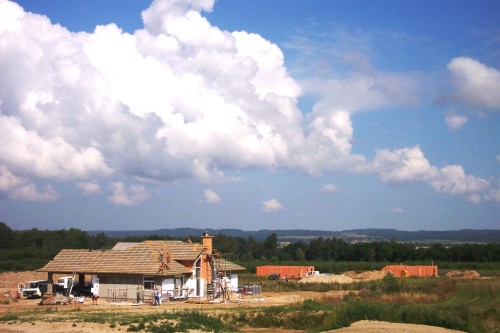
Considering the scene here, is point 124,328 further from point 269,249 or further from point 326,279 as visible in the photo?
point 269,249

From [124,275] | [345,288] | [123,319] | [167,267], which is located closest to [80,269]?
[124,275]

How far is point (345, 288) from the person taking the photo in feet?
205

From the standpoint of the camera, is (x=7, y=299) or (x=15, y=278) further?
(x=15, y=278)

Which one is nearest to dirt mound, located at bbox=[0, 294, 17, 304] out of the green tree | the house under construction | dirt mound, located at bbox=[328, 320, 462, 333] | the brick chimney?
the house under construction

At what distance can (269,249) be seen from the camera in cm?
14975

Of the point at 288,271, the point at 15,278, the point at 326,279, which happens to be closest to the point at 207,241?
the point at 326,279

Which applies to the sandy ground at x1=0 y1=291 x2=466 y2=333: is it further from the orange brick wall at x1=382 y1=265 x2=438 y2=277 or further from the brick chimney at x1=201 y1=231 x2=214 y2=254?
the orange brick wall at x1=382 y1=265 x2=438 y2=277

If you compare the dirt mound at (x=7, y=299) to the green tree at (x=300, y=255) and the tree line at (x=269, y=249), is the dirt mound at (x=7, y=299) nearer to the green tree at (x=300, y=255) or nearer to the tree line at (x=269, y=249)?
the tree line at (x=269, y=249)

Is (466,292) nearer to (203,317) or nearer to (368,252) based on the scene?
(203,317)

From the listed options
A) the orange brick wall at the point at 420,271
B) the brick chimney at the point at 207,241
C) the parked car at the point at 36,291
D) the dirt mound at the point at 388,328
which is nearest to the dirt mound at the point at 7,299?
the parked car at the point at 36,291

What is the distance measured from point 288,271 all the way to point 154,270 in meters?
41.7

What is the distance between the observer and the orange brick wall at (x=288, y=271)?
85963 mm

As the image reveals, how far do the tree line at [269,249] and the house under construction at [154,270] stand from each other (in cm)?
3796

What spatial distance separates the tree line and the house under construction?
38.0 m
